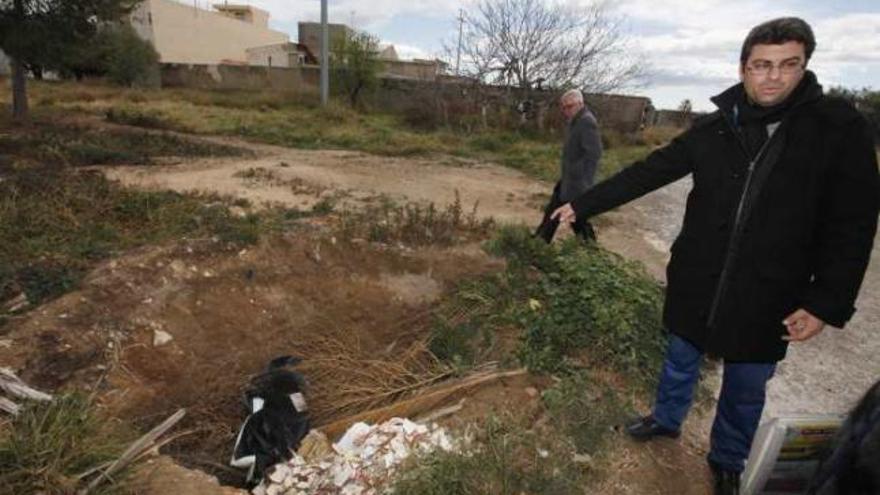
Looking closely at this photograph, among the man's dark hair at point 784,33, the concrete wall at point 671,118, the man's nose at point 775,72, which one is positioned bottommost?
the concrete wall at point 671,118

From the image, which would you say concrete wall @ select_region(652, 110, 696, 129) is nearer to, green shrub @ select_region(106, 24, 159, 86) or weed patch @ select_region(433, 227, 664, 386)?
weed patch @ select_region(433, 227, 664, 386)

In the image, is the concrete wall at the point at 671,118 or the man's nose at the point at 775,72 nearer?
the man's nose at the point at 775,72

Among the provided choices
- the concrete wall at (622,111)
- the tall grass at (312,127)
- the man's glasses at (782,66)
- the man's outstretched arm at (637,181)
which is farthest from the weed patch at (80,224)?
the concrete wall at (622,111)

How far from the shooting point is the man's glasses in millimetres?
1915

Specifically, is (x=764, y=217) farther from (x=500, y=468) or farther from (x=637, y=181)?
(x=500, y=468)

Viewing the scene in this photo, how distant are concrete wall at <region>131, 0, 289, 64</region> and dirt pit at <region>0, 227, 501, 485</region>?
3117 centimetres

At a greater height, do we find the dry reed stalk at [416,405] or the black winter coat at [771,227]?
the black winter coat at [771,227]

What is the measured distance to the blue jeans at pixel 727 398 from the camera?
2273 millimetres

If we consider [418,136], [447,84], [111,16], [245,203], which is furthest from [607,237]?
[447,84]

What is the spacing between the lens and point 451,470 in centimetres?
237

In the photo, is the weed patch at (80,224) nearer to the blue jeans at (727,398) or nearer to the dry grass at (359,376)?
the dry grass at (359,376)

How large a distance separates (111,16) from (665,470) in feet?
41.2

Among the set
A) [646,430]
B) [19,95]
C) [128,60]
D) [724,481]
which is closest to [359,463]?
[646,430]

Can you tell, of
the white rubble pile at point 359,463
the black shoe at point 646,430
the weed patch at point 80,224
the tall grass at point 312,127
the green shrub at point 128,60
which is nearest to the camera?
the white rubble pile at point 359,463
